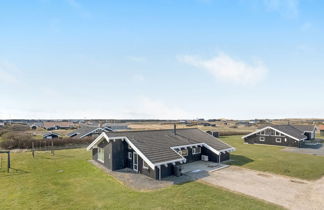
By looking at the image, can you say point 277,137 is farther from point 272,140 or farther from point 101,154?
point 101,154

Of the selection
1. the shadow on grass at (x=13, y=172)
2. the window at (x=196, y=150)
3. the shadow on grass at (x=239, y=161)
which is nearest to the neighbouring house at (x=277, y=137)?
the shadow on grass at (x=239, y=161)

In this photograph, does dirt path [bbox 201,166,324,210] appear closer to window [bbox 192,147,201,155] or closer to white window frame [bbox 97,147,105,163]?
window [bbox 192,147,201,155]

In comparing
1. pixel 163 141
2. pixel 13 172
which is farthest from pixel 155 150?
pixel 13 172

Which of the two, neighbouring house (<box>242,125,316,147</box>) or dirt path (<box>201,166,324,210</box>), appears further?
neighbouring house (<box>242,125,316,147</box>)

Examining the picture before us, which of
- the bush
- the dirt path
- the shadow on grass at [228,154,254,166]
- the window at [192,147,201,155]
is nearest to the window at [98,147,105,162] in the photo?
the window at [192,147,201,155]

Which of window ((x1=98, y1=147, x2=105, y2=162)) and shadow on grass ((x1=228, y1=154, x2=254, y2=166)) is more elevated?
window ((x1=98, y1=147, x2=105, y2=162))

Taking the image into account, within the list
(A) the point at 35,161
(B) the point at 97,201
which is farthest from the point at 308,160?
(A) the point at 35,161

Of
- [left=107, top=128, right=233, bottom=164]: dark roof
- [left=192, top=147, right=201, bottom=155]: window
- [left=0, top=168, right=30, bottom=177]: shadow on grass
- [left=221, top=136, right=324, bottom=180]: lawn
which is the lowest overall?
[left=221, top=136, right=324, bottom=180]: lawn
